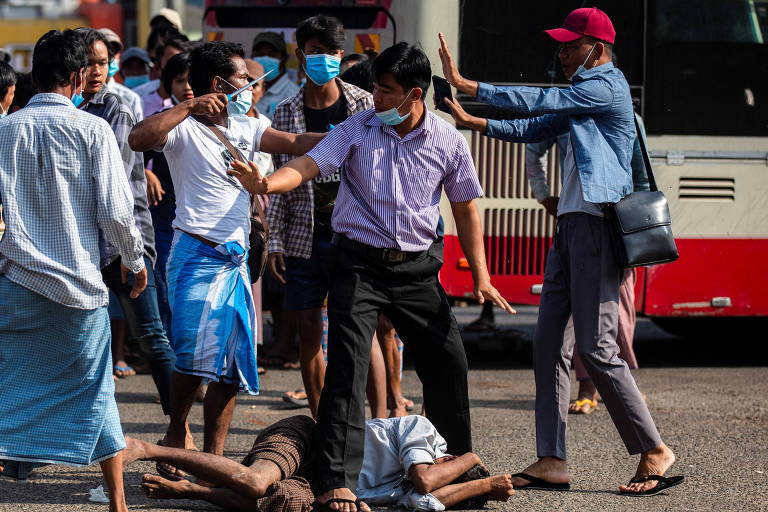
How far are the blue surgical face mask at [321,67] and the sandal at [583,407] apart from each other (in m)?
2.42

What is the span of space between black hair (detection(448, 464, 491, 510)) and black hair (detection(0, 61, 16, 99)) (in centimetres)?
255

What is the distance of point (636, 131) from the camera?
236 inches

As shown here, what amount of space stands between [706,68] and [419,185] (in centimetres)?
422

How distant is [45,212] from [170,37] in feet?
16.9

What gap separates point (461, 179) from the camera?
16.9 ft

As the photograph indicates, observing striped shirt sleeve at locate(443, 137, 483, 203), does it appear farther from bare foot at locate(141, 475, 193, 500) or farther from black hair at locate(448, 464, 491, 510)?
bare foot at locate(141, 475, 193, 500)

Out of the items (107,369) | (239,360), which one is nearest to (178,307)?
(239,360)

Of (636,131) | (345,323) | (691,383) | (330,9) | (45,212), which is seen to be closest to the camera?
(45,212)

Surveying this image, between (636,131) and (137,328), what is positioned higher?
(636,131)

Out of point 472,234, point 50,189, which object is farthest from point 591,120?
point 50,189

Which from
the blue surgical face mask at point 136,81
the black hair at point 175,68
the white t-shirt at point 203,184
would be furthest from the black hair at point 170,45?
the white t-shirt at point 203,184

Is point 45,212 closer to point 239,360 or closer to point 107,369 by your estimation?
point 107,369

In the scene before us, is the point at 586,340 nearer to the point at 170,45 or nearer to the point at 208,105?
the point at 208,105

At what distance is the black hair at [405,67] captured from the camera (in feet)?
16.3
